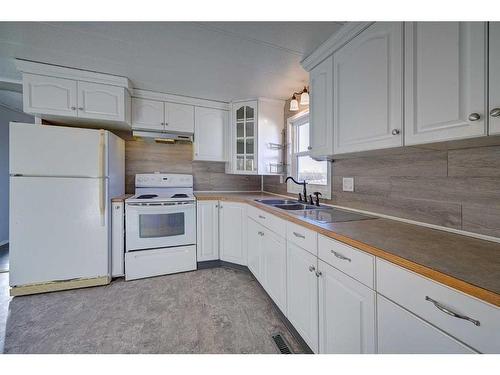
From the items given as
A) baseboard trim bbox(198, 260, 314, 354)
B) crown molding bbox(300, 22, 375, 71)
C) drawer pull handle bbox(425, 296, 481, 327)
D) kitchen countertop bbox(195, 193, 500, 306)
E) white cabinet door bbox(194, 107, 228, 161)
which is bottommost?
baseboard trim bbox(198, 260, 314, 354)

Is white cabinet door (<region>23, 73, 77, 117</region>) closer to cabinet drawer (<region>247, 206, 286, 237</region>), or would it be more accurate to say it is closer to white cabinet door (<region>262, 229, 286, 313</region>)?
cabinet drawer (<region>247, 206, 286, 237</region>)

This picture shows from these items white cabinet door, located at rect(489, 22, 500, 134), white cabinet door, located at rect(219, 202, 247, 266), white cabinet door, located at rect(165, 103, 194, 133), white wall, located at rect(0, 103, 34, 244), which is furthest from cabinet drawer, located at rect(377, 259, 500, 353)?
white wall, located at rect(0, 103, 34, 244)

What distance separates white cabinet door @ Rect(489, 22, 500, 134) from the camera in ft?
2.40

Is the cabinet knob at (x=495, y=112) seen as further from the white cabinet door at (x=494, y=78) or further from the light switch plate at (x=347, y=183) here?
the light switch plate at (x=347, y=183)

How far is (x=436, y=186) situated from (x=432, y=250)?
1.70ft

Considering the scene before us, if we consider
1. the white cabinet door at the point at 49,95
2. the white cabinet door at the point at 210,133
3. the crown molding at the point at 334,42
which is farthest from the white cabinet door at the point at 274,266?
the white cabinet door at the point at 49,95

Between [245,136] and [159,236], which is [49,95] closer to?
[159,236]

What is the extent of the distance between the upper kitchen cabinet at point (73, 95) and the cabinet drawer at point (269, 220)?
1.74m

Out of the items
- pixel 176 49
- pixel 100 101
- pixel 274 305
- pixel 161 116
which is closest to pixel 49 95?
pixel 100 101

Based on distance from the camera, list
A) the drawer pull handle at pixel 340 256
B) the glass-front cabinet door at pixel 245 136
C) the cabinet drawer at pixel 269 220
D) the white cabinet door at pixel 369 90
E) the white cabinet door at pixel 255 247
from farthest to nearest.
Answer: the glass-front cabinet door at pixel 245 136 < the white cabinet door at pixel 255 247 < the cabinet drawer at pixel 269 220 < the white cabinet door at pixel 369 90 < the drawer pull handle at pixel 340 256

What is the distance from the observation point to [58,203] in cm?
205

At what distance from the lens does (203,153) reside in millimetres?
2953

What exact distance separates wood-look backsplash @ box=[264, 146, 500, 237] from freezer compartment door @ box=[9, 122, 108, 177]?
7.95 ft

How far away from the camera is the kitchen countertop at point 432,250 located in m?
0.59
